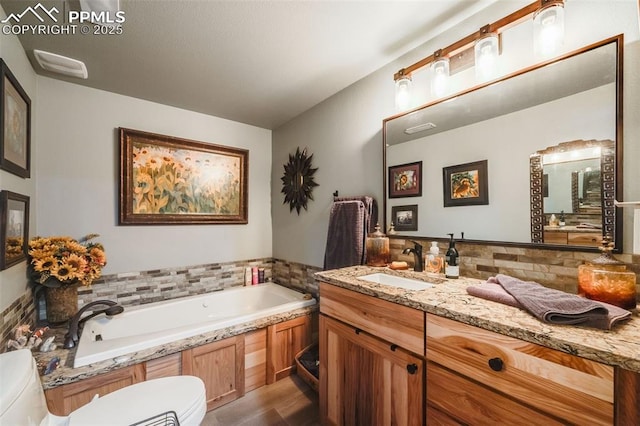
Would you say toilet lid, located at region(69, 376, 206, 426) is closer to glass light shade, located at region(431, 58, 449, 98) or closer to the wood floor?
the wood floor

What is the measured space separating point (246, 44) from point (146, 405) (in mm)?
1942

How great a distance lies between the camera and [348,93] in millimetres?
2170

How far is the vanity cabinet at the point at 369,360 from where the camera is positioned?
1048mm

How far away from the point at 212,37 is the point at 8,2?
37.4 inches

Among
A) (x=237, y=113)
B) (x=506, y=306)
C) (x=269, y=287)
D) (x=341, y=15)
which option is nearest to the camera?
(x=506, y=306)

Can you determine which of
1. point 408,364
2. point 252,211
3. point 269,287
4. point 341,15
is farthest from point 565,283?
point 252,211

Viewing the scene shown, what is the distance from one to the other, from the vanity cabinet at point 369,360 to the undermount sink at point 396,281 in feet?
0.78

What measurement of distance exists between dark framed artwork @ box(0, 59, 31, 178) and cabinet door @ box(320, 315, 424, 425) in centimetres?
196

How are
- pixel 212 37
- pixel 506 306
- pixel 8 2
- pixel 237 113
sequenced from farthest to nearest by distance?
pixel 237 113, pixel 212 37, pixel 8 2, pixel 506 306

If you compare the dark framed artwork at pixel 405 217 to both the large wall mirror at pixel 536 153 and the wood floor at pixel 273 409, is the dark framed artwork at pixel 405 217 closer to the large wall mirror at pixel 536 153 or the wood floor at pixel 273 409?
the large wall mirror at pixel 536 153

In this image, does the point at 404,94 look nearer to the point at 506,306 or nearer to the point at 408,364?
the point at 506,306

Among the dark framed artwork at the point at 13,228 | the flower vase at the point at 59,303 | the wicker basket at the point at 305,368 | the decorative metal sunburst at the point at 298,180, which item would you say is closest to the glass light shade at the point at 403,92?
the decorative metal sunburst at the point at 298,180

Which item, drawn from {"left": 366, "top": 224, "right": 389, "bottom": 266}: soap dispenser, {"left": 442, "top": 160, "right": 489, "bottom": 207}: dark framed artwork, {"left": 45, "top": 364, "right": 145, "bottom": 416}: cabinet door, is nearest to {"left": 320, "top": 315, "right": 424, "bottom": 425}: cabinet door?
{"left": 366, "top": 224, "right": 389, "bottom": 266}: soap dispenser

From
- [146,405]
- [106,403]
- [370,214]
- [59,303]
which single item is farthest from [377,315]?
[59,303]
